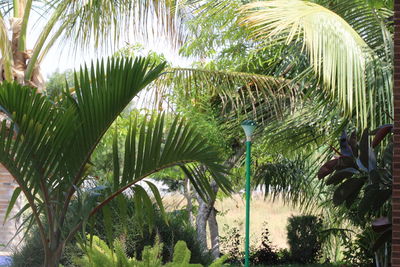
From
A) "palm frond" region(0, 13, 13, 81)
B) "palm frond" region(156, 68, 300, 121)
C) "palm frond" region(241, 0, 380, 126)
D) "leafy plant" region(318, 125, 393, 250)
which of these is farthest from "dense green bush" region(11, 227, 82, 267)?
"palm frond" region(241, 0, 380, 126)

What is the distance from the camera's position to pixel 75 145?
21.3ft

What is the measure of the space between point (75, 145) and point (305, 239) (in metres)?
15.2

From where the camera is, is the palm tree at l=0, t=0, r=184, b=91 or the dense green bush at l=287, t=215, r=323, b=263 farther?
the dense green bush at l=287, t=215, r=323, b=263

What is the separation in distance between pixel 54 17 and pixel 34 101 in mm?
4864

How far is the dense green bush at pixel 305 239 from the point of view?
821 inches

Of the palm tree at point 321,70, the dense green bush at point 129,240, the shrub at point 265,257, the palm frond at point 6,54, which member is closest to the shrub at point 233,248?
the shrub at point 265,257

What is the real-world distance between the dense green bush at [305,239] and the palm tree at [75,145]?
48.1ft

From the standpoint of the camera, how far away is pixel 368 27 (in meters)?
11.4

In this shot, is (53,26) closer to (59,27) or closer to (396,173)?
(59,27)

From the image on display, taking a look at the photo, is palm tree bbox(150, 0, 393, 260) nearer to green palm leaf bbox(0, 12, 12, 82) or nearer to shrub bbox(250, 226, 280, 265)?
green palm leaf bbox(0, 12, 12, 82)

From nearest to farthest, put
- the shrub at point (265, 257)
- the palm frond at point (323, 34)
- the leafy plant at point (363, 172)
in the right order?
the palm frond at point (323, 34)
the leafy plant at point (363, 172)
the shrub at point (265, 257)

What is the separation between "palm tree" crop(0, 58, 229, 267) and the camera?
6.28 metres

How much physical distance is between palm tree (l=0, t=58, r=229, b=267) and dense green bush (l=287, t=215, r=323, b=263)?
48.1 feet

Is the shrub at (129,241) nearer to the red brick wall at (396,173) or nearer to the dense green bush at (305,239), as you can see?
the red brick wall at (396,173)
